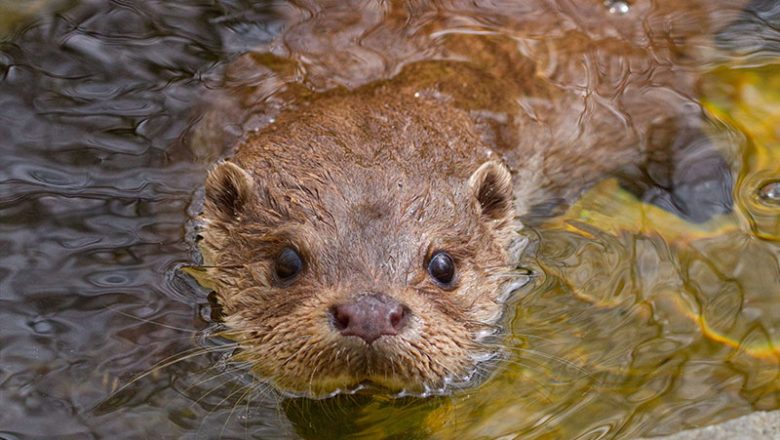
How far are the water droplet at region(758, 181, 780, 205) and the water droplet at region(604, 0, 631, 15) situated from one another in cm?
132

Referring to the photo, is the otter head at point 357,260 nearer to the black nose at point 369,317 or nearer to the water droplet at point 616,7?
the black nose at point 369,317

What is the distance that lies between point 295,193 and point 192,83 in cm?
170

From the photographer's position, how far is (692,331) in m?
4.85

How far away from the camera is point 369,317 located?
3896mm

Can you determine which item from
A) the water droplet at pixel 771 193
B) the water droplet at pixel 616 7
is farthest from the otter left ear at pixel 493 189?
the water droplet at pixel 616 7

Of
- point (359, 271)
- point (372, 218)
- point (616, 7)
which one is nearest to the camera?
point (359, 271)

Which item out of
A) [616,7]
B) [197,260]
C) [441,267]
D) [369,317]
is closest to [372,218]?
[441,267]

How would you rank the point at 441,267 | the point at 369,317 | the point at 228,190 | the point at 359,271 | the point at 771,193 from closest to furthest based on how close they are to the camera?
1. the point at 369,317
2. the point at 359,271
3. the point at 441,267
4. the point at 228,190
5. the point at 771,193

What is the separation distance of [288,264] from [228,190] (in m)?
0.61

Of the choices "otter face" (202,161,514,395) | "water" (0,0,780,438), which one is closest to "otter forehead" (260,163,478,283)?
"otter face" (202,161,514,395)

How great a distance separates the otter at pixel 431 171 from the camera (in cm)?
424

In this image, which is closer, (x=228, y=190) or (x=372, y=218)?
(x=372, y=218)

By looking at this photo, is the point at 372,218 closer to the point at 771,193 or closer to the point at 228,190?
the point at 228,190

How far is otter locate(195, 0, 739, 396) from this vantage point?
13.9 ft
